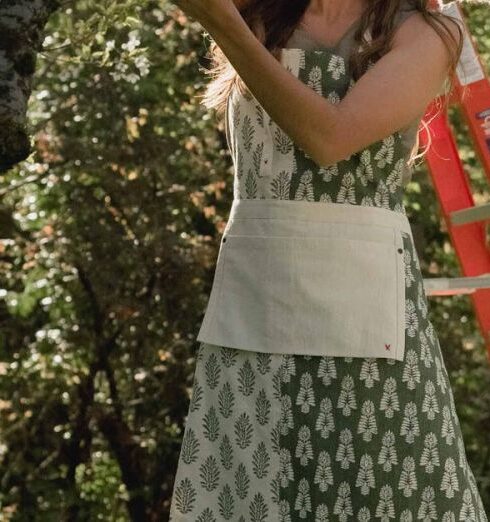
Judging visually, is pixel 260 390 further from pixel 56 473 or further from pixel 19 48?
pixel 56 473

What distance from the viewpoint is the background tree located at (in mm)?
4953

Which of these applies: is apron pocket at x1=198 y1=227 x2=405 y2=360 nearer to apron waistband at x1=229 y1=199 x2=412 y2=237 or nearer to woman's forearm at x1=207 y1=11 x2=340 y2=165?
apron waistband at x1=229 y1=199 x2=412 y2=237

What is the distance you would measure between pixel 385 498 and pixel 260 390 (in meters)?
0.22

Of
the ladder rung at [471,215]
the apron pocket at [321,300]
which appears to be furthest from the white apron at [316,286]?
the ladder rung at [471,215]

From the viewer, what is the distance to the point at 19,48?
193 cm

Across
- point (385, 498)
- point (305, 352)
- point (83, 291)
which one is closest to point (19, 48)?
point (305, 352)

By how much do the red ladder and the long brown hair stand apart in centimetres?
111

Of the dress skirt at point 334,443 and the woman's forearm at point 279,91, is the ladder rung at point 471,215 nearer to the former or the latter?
the dress skirt at point 334,443

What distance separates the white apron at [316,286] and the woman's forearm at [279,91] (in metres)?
0.14

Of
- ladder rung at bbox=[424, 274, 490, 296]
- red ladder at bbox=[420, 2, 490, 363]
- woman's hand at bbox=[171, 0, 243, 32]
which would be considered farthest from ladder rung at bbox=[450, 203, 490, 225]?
woman's hand at bbox=[171, 0, 243, 32]

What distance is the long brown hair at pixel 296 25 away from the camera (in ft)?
6.61

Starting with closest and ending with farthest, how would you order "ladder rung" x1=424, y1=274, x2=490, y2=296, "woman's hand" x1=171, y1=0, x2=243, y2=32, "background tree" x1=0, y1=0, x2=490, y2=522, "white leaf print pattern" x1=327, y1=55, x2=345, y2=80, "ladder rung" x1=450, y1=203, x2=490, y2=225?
"woman's hand" x1=171, y1=0, x2=243, y2=32 → "white leaf print pattern" x1=327, y1=55, x2=345, y2=80 → "ladder rung" x1=424, y1=274, x2=490, y2=296 → "ladder rung" x1=450, y1=203, x2=490, y2=225 → "background tree" x1=0, y1=0, x2=490, y2=522

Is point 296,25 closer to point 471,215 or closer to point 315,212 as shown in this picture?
point 315,212

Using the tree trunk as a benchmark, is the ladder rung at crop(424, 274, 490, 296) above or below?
above
